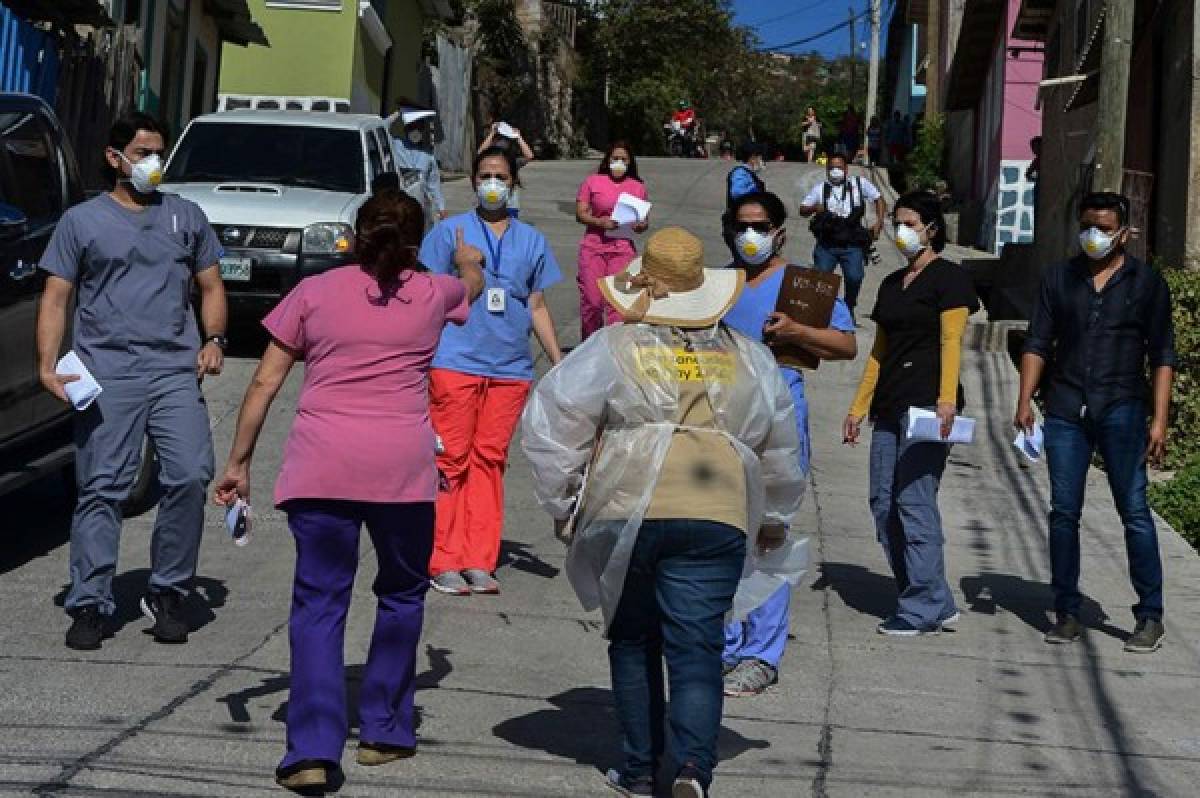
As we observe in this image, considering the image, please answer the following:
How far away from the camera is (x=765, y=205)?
25.0 feet

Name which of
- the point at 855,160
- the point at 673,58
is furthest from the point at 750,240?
the point at 673,58

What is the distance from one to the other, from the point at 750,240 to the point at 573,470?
191cm

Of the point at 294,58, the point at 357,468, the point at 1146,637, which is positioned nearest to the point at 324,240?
the point at 1146,637

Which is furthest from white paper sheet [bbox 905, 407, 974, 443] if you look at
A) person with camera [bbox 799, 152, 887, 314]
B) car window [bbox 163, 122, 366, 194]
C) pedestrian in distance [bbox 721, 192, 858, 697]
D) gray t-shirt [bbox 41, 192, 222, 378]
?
person with camera [bbox 799, 152, 887, 314]

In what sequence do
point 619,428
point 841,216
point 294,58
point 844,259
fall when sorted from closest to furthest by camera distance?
point 619,428 < point 841,216 < point 844,259 < point 294,58

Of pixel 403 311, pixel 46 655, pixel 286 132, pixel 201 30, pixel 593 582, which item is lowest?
pixel 46 655

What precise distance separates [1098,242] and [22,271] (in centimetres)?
470

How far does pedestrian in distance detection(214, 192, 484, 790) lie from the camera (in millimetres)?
6016

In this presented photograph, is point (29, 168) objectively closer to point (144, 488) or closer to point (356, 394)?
point (144, 488)

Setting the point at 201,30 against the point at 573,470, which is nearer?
the point at 573,470

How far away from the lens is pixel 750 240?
7.57 m

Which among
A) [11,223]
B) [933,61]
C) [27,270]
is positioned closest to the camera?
[11,223]

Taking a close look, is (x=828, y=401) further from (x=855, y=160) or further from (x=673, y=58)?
(x=673, y=58)

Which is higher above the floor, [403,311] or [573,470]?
[403,311]
